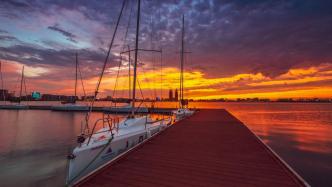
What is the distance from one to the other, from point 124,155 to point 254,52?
25010mm

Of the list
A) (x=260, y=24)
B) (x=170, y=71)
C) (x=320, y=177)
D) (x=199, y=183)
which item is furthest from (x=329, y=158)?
(x=170, y=71)

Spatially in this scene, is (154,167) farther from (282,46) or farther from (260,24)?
(282,46)

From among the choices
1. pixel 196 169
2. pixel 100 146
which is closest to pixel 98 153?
pixel 100 146

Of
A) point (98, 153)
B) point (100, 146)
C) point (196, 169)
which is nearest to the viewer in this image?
point (196, 169)

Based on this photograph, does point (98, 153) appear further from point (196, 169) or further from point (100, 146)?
point (196, 169)

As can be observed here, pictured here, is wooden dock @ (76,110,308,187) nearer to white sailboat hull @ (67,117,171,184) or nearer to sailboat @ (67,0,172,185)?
sailboat @ (67,0,172,185)

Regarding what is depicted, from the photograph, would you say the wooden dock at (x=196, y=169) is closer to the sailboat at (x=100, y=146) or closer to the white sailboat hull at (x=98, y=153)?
the sailboat at (x=100, y=146)

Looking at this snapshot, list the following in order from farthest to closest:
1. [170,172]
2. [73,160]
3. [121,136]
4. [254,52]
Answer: [254,52] < [121,136] < [73,160] < [170,172]

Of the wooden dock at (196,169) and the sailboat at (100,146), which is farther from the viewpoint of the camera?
the sailboat at (100,146)

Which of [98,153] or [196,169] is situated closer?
[196,169]

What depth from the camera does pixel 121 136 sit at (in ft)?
30.3

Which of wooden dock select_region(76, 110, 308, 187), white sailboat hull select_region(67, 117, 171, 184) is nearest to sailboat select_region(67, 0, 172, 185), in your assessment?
white sailboat hull select_region(67, 117, 171, 184)

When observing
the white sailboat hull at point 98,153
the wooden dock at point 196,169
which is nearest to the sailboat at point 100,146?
the white sailboat hull at point 98,153

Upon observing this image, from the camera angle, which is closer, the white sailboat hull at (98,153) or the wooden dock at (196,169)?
the wooden dock at (196,169)
